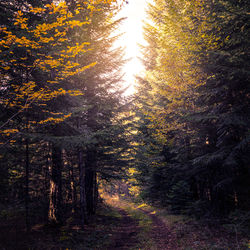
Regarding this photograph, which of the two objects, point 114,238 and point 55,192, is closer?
point 55,192

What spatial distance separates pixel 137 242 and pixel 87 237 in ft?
8.70

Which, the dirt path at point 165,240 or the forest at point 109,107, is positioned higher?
the forest at point 109,107

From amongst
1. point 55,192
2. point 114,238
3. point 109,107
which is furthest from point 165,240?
point 109,107

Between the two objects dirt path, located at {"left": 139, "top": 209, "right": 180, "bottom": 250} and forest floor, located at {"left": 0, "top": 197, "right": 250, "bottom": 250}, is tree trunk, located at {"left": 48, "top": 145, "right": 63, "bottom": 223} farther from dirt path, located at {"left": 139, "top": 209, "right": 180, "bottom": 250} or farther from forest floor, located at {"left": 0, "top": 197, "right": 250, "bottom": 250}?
dirt path, located at {"left": 139, "top": 209, "right": 180, "bottom": 250}

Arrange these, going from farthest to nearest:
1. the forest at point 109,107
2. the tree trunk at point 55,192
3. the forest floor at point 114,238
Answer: the tree trunk at point 55,192 → the forest floor at point 114,238 → the forest at point 109,107

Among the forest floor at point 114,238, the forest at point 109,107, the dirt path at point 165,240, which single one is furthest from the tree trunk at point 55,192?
the dirt path at point 165,240

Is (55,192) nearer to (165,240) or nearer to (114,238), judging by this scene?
(114,238)

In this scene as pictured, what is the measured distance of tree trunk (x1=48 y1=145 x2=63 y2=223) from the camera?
9789 mm

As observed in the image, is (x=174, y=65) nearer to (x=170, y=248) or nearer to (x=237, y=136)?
(x=237, y=136)

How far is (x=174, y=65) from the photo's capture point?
12.0 m

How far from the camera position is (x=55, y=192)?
995 cm

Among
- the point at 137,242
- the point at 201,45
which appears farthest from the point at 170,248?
the point at 201,45

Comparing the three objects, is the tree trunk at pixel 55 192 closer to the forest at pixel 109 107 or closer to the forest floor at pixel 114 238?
the forest at pixel 109 107

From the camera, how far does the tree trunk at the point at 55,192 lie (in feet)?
32.1
